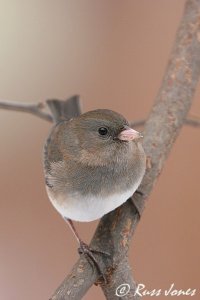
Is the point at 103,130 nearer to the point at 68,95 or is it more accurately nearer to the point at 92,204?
the point at 92,204

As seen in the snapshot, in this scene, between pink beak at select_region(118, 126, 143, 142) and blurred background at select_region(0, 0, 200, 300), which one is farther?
blurred background at select_region(0, 0, 200, 300)

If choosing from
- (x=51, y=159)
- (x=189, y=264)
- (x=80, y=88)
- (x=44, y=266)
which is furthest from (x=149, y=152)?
(x=80, y=88)

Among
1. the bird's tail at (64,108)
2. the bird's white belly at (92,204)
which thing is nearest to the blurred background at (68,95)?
the bird's tail at (64,108)

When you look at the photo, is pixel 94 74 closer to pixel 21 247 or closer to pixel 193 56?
pixel 21 247

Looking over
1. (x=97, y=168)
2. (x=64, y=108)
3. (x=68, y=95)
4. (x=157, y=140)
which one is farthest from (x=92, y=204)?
(x=68, y=95)

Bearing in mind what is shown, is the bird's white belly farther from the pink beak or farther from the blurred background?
the blurred background

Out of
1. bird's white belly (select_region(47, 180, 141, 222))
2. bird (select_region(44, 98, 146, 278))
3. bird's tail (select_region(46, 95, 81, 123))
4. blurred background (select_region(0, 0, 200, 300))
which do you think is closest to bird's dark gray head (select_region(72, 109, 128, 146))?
bird (select_region(44, 98, 146, 278))

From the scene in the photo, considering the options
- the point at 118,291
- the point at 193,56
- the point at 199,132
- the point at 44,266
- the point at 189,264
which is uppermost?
the point at 193,56
